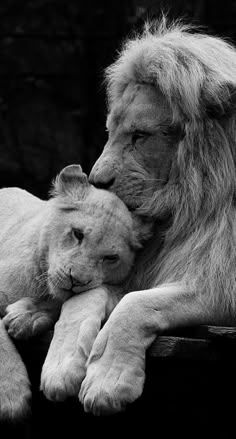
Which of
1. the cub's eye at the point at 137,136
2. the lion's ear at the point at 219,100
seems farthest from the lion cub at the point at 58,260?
the lion's ear at the point at 219,100

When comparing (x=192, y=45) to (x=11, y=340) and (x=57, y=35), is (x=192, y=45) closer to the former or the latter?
(x=11, y=340)

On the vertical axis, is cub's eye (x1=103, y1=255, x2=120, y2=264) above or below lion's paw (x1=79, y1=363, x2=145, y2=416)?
above

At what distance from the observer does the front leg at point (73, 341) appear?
12.0 feet

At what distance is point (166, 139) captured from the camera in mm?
4262

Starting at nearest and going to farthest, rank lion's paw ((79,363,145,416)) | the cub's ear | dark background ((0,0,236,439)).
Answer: lion's paw ((79,363,145,416))
the cub's ear
dark background ((0,0,236,439))

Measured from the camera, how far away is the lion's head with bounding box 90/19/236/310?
4.16 meters

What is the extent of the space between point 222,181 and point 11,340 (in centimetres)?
103

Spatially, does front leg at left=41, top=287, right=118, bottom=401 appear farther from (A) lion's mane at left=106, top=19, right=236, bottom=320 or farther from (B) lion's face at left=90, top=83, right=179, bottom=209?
(B) lion's face at left=90, top=83, right=179, bottom=209

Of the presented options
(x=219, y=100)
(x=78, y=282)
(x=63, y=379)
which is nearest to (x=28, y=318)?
(x=78, y=282)

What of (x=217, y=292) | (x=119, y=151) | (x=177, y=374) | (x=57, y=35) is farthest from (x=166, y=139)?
(x=57, y=35)

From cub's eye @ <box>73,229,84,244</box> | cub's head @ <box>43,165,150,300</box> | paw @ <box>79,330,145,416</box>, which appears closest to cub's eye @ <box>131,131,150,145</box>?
cub's head @ <box>43,165,150,300</box>

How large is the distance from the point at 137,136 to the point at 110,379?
1.16 metres

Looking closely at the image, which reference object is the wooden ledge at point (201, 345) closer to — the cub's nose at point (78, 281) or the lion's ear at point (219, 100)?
the cub's nose at point (78, 281)

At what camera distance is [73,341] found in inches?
151
